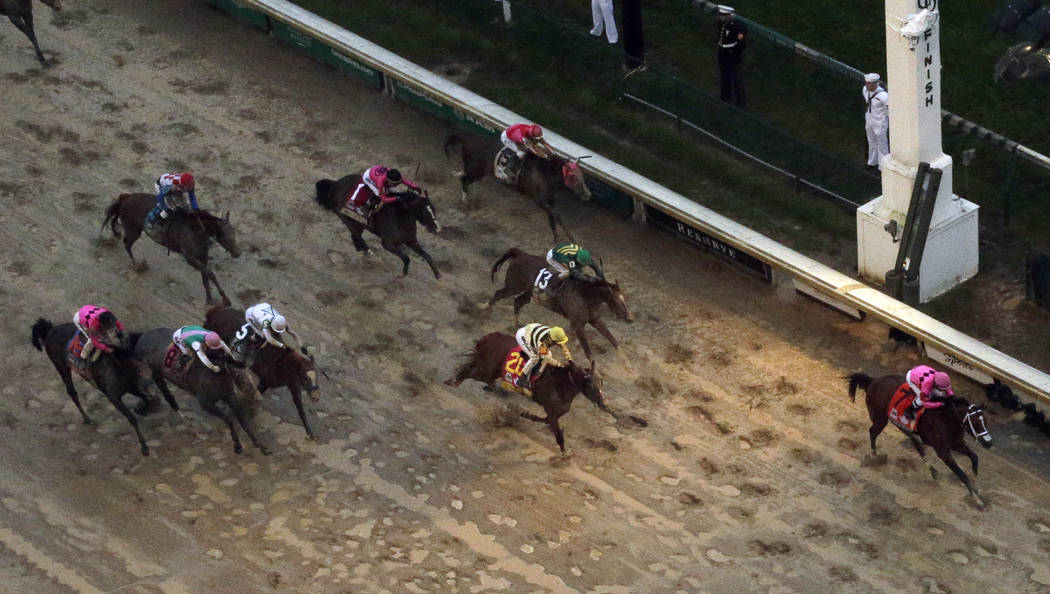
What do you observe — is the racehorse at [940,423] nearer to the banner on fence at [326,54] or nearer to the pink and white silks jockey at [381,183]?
the pink and white silks jockey at [381,183]

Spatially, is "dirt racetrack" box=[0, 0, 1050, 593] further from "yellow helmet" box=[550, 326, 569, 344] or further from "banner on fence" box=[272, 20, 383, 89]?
"yellow helmet" box=[550, 326, 569, 344]

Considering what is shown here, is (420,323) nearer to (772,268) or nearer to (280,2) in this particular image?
(772,268)

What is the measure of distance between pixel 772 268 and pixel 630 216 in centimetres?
193

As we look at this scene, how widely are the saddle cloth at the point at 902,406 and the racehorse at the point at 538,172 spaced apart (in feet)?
15.2

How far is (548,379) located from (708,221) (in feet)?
11.0

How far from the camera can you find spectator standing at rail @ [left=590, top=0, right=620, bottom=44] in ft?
69.2

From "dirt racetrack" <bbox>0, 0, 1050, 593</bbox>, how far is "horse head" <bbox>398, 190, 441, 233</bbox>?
70 cm

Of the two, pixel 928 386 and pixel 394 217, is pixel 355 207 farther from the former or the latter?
pixel 928 386

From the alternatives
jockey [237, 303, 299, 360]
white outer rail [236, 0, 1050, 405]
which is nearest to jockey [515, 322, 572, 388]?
jockey [237, 303, 299, 360]

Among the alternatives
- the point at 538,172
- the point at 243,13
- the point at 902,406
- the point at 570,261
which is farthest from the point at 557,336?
the point at 243,13

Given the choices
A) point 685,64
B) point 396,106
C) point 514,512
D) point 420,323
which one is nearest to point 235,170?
point 396,106

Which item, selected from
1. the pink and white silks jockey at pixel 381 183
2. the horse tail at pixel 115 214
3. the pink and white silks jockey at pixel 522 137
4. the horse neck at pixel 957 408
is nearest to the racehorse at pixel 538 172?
the pink and white silks jockey at pixel 522 137

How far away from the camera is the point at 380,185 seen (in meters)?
17.5

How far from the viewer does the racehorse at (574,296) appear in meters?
16.5
